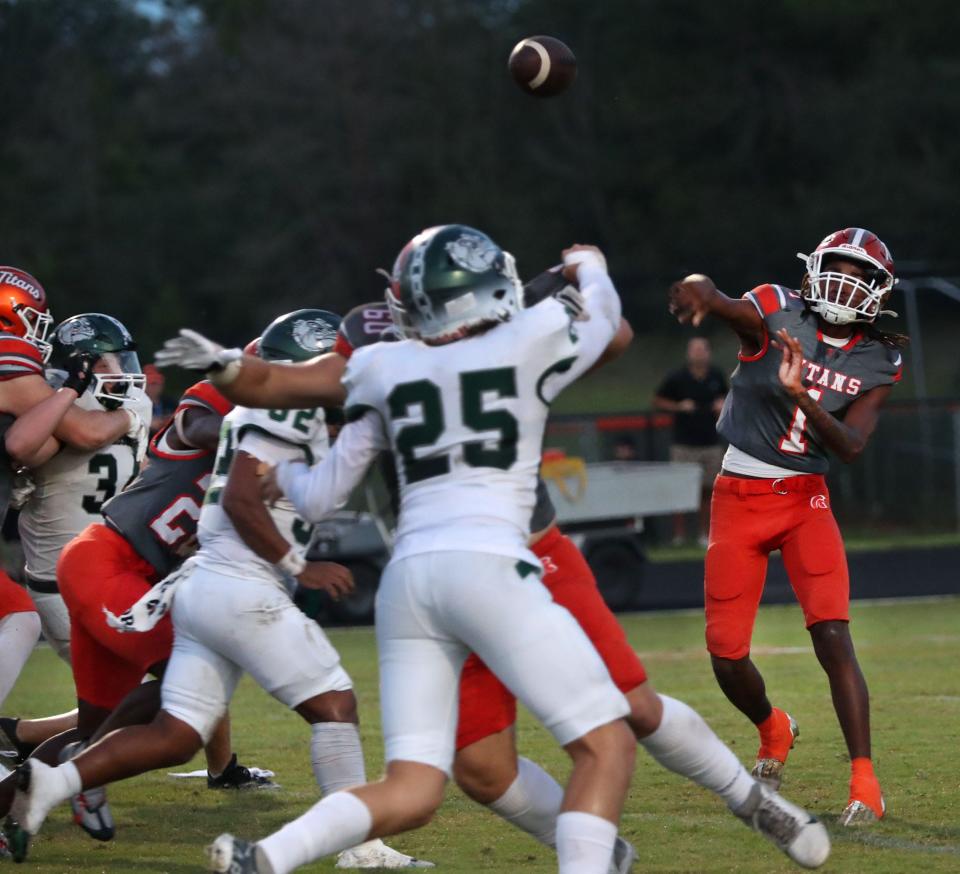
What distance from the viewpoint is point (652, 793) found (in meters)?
6.10

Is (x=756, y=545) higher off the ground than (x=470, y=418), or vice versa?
(x=470, y=418)

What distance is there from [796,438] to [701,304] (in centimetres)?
94

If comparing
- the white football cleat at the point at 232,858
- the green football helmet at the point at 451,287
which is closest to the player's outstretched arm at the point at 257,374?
the green football helmet at the point at 451,287

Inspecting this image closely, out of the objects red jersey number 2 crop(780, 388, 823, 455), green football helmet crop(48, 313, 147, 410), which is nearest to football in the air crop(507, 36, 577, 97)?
red jersey number 2 crop(780, 388, 823, 455)

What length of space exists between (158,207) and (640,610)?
81.7ft

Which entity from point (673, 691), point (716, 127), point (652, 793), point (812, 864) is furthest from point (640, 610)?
point (716, 127)

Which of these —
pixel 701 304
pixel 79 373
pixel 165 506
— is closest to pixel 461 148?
pixel 79 373

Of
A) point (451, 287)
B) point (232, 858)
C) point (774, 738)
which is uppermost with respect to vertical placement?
point (451, 287)

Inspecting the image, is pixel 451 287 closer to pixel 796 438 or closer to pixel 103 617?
pixel 103 617

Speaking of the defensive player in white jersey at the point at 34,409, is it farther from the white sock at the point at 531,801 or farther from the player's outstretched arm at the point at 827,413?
the player's outstretched arm at the point at 827,413

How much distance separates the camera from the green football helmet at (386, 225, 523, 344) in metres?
4.17

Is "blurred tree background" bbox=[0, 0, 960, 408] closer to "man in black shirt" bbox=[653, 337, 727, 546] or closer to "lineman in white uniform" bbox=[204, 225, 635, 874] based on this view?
"man in black shirt" bbox=[653, 337, 727, 546]

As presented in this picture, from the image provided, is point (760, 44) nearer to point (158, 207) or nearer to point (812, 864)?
point (158, 207)

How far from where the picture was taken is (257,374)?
14.3ft
